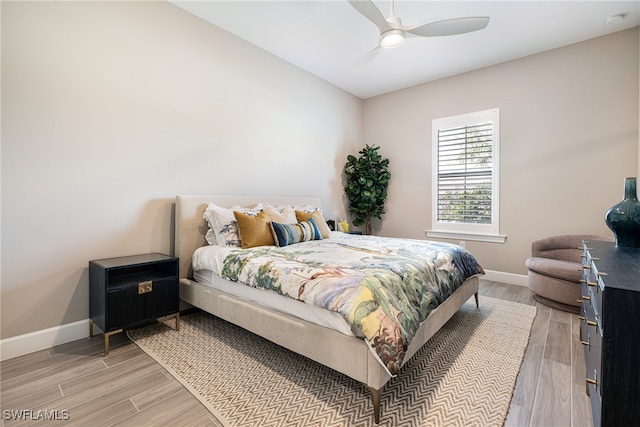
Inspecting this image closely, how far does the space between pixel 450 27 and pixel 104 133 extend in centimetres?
302

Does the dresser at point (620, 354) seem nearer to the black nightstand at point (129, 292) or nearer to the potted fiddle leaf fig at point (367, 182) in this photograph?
the black nightstand at point (129, 292)

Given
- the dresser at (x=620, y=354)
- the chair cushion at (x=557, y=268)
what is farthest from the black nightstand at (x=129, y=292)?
the chair cushion at (x=557, y=268)

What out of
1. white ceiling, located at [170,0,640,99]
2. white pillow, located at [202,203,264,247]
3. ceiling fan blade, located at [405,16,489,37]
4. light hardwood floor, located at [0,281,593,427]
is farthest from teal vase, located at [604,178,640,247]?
white pillow, located at [202,203,264,247]

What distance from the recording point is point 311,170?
440 cm

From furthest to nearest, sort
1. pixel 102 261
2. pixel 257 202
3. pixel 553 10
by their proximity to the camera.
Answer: pixel 257 202 < pixel 553 10 < pixel 102 261

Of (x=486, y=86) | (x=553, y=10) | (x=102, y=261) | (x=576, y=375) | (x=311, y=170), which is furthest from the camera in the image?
(x=311, y=170)

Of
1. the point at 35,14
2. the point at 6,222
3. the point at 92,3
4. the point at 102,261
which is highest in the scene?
the point at 92,3

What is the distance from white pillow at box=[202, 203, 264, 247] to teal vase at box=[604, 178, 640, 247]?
9.50 ft

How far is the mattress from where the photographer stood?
160 cm

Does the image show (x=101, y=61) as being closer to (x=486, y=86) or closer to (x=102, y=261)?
(x=102, y=261)

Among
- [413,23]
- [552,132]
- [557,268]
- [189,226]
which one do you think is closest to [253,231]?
[189,226]

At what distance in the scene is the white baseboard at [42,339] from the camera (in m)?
2.02

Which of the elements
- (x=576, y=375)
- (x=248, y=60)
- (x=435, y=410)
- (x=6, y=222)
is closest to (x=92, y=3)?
(x=248, y=60)

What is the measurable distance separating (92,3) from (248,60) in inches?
60.0
